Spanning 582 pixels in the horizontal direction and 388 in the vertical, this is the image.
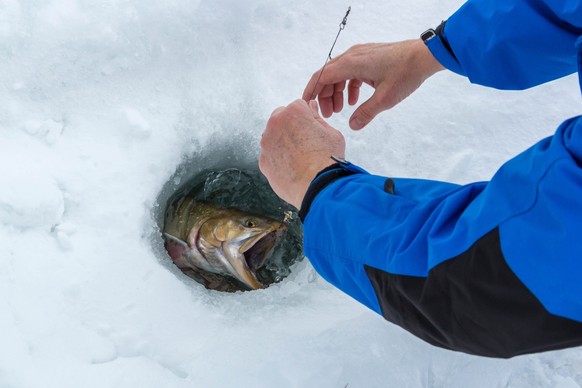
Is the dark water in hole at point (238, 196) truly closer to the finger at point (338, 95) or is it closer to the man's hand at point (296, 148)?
the finger at point (338, 95)

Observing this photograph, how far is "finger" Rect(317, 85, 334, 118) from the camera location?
1961 mm

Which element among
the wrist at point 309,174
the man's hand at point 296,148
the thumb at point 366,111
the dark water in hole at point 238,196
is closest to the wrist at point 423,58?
Answer: the thumb at point 366,111

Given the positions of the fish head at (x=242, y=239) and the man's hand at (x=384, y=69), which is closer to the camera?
the man's hand at (x=384, y=69)

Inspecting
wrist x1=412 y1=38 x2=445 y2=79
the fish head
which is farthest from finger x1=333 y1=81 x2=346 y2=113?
the fish head

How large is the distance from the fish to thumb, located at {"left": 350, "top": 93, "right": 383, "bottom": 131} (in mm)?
827

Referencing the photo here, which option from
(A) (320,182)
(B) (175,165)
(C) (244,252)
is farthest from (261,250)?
(A) (320,182)

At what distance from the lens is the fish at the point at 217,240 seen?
2.54m

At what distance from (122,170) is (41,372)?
0.87 metres

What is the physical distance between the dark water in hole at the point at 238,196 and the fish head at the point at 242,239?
146mm

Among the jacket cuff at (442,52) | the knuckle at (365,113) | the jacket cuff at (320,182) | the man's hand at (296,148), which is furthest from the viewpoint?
the knuckle at (365,113)

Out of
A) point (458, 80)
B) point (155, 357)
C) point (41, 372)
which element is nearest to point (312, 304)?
point (155, 357)

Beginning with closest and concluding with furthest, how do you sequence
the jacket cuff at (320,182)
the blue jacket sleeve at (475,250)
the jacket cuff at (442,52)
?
the blue jacket sleeve at (475,250) < the jacket cuff at (320,182) < the jacket cuff at (442,52)

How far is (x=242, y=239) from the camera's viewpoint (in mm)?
2541

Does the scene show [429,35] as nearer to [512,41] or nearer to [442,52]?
[442,52]
